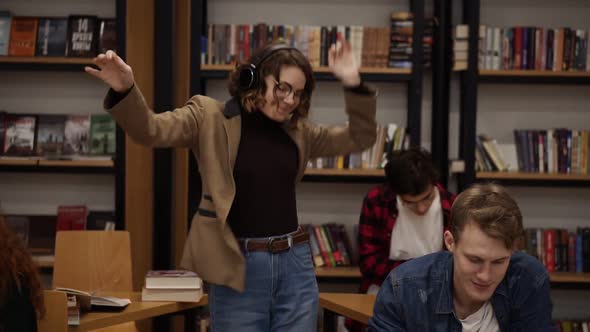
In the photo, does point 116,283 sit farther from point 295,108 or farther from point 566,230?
point 566,230

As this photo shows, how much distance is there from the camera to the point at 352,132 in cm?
269

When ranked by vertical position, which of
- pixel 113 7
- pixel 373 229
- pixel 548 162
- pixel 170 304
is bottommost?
pixel 170 304

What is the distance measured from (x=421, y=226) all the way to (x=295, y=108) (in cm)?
135

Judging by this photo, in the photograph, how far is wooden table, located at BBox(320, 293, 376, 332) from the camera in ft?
10.2

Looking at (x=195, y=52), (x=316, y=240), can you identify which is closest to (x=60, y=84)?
(x=195, y=52)

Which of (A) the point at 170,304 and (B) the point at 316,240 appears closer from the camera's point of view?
(A) the point at 170,304

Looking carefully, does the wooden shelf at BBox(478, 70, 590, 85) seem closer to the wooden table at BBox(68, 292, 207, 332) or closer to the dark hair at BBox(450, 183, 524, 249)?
the wooden table at BBox(68, 292, 207, 332)

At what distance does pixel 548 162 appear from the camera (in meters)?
4.35

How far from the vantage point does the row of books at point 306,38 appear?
425cm

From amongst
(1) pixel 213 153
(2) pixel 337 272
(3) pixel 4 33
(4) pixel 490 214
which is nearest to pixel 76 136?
(3) pixel 4 33

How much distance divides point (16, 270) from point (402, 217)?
75.1 inches

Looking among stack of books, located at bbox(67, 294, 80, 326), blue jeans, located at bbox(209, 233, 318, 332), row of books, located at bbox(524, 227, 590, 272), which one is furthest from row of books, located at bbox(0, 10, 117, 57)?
row of books, located at bbox(524, 227, 590, 272)

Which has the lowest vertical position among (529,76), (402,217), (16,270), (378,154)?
(16,270)

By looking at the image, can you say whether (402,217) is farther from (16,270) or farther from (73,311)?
(16,270)
